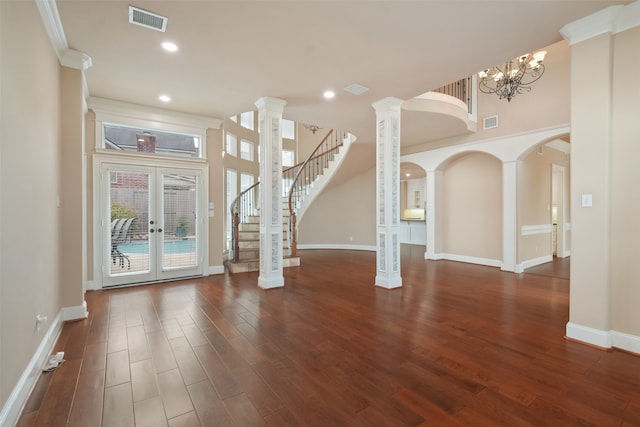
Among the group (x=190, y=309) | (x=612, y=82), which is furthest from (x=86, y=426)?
(x=612, y=82)

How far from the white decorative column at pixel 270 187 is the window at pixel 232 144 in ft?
14.1

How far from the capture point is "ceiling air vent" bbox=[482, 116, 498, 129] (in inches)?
238

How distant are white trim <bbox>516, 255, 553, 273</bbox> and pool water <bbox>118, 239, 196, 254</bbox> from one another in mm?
6429

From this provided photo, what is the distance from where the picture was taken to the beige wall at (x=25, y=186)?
5.61 ft

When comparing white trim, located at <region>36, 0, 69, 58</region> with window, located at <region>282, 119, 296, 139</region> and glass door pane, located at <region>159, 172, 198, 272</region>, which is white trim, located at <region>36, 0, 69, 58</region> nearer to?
glass door pane, located at <region>159, 172, 198, 272</region>

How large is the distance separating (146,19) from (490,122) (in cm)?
630

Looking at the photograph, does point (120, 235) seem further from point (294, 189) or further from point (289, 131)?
point (289, 131)

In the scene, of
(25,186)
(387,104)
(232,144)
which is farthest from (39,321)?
(232,144)

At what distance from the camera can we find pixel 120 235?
4.72m

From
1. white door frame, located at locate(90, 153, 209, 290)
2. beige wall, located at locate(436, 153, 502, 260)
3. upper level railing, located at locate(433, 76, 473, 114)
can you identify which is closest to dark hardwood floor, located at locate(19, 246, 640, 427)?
white door frame, located at locate(90, 153, 209, 290)

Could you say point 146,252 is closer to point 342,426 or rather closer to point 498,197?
point 342,426

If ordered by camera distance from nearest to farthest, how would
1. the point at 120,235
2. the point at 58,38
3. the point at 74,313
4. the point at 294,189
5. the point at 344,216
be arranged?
1. the point at 58,38
2. the point at 74,313
3. the point at 120,235
4. the point at 294,189
5. the point at 344,216

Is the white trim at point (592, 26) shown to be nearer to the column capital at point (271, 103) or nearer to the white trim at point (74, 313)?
the column capital at point (271, 103)

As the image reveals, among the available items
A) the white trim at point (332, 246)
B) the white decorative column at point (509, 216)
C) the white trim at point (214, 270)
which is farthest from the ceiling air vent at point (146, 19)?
the white trim at point (332, 246)
